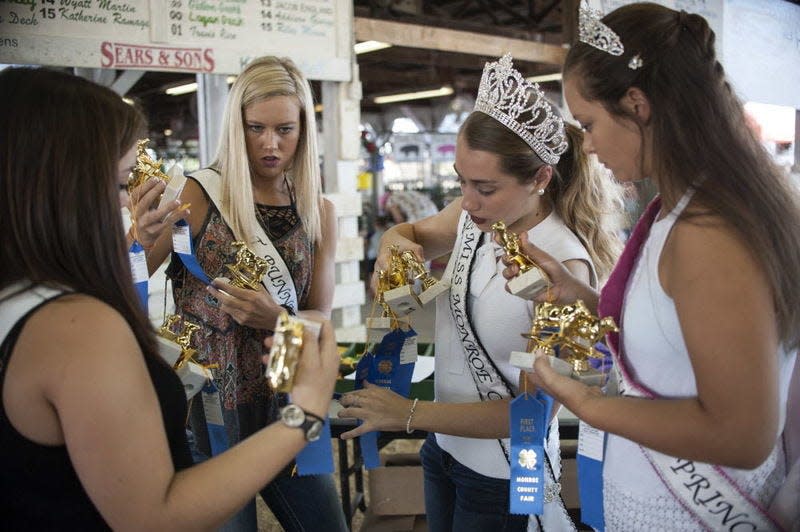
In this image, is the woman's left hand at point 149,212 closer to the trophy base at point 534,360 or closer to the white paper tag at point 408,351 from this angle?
the white paper tag at point 408,351

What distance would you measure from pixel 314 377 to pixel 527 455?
1.83 feet

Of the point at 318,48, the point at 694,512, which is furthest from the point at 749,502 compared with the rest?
the point at 318,48

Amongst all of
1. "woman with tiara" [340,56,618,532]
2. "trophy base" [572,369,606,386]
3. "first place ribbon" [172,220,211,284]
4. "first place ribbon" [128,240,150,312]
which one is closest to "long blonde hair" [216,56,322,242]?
"first place ribbon" [172,220,211,284]

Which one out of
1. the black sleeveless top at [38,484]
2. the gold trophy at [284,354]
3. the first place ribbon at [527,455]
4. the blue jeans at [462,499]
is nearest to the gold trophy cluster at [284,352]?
the gold trophy at [284,354]

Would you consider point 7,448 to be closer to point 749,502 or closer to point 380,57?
point 749,502

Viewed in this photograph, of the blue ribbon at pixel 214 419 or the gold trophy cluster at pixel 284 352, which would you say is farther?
the blue ribbon at pixel 214 419

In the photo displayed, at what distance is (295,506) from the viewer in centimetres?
187

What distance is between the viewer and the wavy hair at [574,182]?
1.67m

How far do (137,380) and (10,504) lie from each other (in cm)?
29

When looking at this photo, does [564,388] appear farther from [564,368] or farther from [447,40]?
[447,40]

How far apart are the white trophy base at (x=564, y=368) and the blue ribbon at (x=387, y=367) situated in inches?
18.9

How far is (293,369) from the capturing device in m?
1.07

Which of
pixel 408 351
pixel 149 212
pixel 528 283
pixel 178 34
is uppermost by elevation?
pixel 178 34

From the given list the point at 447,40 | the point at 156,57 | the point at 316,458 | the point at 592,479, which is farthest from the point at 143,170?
the point at 447,40
